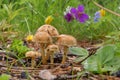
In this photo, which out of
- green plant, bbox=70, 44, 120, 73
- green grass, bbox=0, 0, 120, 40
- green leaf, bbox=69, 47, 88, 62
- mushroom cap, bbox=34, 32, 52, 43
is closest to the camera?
mushroom cap, bbox=34, 32, 52, 43

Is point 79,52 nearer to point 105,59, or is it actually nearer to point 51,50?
point 105,59

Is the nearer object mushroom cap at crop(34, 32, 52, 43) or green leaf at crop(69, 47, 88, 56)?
mushroom cap at crop(34, 32, 52, 43)

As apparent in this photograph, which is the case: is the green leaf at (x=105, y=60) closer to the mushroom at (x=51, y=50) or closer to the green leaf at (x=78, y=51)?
the green leaf at (x=78, y=51)

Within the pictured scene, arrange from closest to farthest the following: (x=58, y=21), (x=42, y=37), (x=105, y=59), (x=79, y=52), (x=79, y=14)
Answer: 1. (x=42, y=37)
2. (x=105, y=59)
3. (x=79, y=52)
4. (x=79, y=14)
5. (x=58, y=21)

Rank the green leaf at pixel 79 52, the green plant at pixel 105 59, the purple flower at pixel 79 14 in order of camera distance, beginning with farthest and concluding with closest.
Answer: the purple flower at pixel 79 14 < the green leaf at pixel 79 52 < the green plant at pixel 105 59

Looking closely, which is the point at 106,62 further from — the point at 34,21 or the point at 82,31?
the point at 34,21

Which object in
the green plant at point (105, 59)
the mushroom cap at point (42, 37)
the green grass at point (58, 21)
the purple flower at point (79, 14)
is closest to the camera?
the mushroom cap at point (42, 37)

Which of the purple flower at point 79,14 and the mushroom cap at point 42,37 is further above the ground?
the purple flower at point 79,14

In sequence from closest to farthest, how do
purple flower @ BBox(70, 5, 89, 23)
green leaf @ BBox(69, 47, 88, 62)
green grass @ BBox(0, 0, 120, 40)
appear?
green leaf @ BBox(69, 47, 88, 62)
purple flower @ BBox(70, 5, 89, 23)
green grass @ BBox(0, 0, 120, 40)

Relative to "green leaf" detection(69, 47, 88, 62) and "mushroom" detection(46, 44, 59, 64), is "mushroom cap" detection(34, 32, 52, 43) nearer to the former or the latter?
"mushroom" detection(46, 44, 59, 64)

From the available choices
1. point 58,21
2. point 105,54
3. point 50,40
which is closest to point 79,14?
point 58,21

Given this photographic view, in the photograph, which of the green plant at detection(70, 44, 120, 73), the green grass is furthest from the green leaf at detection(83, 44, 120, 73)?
the green grass

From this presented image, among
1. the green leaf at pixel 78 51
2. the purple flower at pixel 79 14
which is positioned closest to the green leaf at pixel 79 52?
the green leaf at pixel 78 51

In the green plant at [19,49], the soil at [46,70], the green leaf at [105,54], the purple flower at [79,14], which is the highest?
the purple flower at [79,14]
